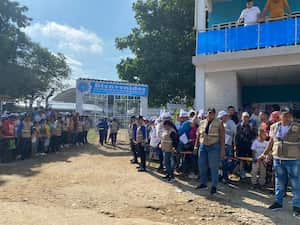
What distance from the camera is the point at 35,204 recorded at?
6.23 metres

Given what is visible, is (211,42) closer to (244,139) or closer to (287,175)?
(244,139)

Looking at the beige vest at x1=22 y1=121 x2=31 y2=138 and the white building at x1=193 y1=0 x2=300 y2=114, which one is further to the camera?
the beige vest at x1=22 y1=121 x2=31 y2=138

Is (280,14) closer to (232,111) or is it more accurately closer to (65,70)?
(232,111)

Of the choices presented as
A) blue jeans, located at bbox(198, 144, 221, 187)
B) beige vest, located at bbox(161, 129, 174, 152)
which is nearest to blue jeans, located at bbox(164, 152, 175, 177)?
beige vest, located at bbox(161, 129, 174, 152)

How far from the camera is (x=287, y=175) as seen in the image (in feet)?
20.0

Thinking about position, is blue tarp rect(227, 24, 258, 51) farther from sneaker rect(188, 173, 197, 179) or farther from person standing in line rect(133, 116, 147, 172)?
sneaker rect(188, 173, 197, 179)

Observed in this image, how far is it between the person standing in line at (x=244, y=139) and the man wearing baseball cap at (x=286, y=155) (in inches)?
77.3

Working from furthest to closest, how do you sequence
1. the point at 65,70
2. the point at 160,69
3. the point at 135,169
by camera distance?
the point at 65,70, the point at 160,69, the point at 135,169

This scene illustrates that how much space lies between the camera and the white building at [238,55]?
33.9ft

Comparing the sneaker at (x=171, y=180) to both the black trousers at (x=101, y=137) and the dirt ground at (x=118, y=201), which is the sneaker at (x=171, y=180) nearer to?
the dirt ground at (x=118, y=201)

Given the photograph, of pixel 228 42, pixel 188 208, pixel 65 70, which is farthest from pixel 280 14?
pixel 65 70

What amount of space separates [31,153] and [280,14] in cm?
947

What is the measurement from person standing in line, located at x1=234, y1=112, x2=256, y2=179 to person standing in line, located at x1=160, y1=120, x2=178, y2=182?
1489 mm

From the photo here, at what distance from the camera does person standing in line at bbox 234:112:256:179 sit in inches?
320
